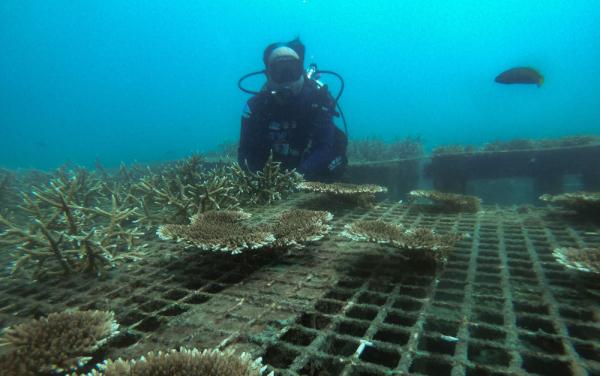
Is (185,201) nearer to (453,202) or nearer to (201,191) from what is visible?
(201,191)

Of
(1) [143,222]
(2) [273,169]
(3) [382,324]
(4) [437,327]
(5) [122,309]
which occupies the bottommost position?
(4) [437,327]

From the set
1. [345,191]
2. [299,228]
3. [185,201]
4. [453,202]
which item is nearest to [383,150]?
[453,202]

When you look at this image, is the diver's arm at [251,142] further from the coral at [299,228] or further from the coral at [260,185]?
the coral at [299,228]

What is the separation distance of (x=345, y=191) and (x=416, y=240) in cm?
222

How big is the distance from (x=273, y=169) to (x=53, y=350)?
4.66 metres

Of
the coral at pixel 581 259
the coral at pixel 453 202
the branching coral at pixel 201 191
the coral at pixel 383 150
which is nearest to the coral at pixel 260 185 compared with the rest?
the branching coral at pixel 201 191

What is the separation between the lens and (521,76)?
6.74 meters

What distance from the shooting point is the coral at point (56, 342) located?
1.83m

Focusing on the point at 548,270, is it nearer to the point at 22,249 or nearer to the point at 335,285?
the point at 335,285

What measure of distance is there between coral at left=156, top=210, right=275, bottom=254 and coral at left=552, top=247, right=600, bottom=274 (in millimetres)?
2502

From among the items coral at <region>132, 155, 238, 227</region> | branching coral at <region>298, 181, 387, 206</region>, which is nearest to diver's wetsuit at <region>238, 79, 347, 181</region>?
branching coral at <region>298, 181, 387, 206</region>

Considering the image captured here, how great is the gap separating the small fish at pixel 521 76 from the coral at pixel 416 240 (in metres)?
5.04

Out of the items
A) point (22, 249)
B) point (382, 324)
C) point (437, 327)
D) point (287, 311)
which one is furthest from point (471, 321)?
point (22, 249)

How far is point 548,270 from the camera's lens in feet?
9.82
